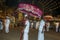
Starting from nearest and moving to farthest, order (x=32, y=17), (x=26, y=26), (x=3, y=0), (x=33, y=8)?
(x=26, y=26) → (x=33, y=8) → (x=32, y=17) → (x=3, y=0)

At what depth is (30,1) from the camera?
33875 millimetres

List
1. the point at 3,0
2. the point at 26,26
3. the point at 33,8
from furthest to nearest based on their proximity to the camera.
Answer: the point at 3,0
the point at 33,8
the point at 26,26

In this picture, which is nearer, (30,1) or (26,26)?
(26,26)

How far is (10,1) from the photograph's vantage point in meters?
36.4

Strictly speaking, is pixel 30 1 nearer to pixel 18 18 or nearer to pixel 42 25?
pixel 18 18

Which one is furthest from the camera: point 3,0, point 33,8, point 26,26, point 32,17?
point 3,0

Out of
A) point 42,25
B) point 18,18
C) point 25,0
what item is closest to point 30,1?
point 25,0

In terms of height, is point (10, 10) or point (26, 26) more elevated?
point (10, 10)

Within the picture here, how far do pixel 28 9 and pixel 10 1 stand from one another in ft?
23.5

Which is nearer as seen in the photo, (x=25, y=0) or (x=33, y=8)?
(x=33, y=8)

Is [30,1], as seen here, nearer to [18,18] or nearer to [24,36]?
[18,18]

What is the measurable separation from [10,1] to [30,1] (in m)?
4.09

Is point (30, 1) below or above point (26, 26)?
above

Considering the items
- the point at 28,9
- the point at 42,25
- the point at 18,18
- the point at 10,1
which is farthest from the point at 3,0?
the point at 42,25
